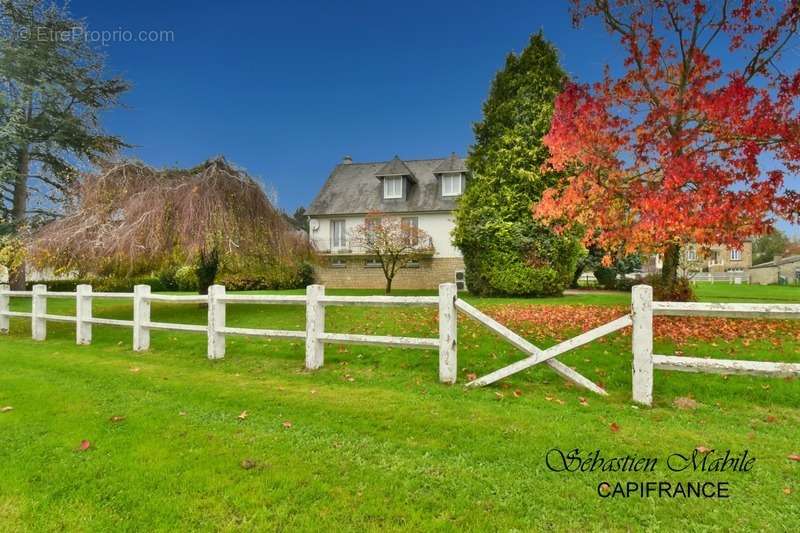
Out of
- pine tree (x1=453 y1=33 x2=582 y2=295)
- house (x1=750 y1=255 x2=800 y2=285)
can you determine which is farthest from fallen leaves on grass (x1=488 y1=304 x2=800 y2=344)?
house (x1=750 y1=255 x2=800 y2=285)

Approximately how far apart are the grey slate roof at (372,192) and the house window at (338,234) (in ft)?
2.35

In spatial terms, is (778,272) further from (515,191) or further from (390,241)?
(390,241)

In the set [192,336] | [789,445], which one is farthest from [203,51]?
[789,445]

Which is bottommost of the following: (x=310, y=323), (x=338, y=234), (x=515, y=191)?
(x=310, y=323)

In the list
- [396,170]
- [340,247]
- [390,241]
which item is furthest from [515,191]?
[340,247]

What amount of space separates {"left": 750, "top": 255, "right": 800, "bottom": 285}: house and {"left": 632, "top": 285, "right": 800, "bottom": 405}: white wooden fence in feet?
154

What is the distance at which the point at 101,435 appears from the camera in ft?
12.9

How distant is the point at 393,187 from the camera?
1054 inches

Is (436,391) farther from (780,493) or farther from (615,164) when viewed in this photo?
(615,164)

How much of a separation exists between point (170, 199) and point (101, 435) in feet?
28.8

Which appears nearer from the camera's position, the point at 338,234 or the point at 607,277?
the point at 607,277

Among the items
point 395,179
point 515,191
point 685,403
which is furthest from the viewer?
point 395,179

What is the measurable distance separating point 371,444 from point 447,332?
81.9 inches

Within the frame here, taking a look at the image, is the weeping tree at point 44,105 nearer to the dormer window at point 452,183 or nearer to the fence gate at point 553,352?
the dormer window at point 452,183
